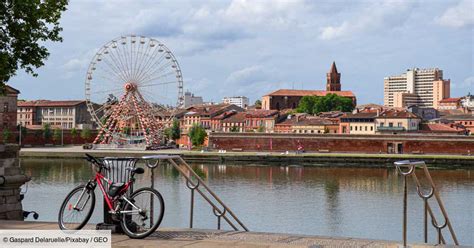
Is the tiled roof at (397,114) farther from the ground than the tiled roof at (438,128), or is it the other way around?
the tiled roof at (397,114)

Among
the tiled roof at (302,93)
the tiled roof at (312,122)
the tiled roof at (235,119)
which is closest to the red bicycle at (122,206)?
the tiled roof at (312,122)

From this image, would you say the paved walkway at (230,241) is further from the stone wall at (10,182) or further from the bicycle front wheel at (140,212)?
the stone wall at (10,182)

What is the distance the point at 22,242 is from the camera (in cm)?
820

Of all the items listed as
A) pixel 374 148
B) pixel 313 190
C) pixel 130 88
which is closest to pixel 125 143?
pixel 130 88

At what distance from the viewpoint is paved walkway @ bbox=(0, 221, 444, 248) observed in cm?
796

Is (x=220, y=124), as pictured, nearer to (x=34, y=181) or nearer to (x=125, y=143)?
(x=125, y=143)

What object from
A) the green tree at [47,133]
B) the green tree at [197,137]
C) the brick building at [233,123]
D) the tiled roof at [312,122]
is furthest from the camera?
the brick building at [233,123]

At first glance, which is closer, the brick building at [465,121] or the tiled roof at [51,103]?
the tiled roof at [51,103]

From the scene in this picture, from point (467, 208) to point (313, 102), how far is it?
4327 inches

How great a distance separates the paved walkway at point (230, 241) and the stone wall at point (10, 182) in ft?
17.1

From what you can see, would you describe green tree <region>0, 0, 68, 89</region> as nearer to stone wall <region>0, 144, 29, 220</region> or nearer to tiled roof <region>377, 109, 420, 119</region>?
stone wall <region>0, 144, 29, 220</region>

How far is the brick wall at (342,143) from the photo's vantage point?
7331cm

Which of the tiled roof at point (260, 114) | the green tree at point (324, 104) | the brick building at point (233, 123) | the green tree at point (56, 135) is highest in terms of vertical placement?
the green tree at point (324, 104)

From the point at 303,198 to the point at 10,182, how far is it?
2188 cm
